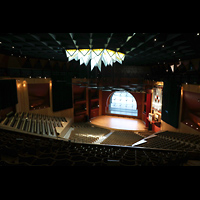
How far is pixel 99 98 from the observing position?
23219mm

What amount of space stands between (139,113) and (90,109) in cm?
813

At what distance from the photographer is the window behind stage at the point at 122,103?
80.6 ft

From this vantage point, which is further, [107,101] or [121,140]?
[107,101]

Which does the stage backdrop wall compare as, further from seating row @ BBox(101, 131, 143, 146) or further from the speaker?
seating row @ BBox(101, 131, 143, 146)

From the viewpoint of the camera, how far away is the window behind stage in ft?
80.6

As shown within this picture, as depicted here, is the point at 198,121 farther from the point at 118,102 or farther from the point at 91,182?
the point at 118,102

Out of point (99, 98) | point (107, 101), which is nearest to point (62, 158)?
point (99, 98)

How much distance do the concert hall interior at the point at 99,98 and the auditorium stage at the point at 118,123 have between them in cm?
14

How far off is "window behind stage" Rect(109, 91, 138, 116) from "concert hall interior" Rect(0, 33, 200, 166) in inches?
7.2

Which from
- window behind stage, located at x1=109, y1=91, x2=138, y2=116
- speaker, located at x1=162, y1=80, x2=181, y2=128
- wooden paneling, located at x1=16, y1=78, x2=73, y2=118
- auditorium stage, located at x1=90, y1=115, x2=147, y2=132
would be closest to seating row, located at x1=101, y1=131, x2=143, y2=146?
speaker, located at x1=162, y1=80, x2=181, y2=128

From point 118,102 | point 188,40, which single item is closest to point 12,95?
point 188,40

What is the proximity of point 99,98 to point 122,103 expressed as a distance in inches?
188

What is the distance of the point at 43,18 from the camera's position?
2.05 meters

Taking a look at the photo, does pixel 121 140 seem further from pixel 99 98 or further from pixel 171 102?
pixel 99 98
